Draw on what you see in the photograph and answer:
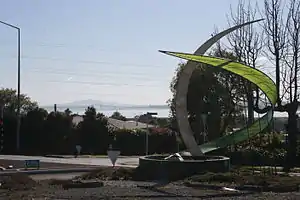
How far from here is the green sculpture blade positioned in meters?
24.3

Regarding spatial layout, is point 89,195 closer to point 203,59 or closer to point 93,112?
point 203,59

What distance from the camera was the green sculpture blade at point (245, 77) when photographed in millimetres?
24297

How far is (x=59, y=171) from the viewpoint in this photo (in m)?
31.5

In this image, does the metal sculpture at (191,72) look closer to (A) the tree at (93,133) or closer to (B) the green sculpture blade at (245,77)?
(B) the green sculpture blade at (245,77)

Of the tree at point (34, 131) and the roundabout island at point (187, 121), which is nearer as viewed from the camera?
the roundabout island at point (187, 121)

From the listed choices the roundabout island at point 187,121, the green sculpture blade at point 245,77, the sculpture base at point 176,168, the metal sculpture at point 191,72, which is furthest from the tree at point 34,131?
the sculpture base at point 176,168

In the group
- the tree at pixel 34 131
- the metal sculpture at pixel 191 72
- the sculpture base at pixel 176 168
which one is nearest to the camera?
the sculpture base at pixel 176 168

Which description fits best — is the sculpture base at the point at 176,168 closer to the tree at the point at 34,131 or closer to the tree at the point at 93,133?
the tree at the point at 93,133

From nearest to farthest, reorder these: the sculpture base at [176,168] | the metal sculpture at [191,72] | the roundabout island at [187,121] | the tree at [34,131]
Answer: the sculpture base at [176,168] → the roundabout island at [187,121] → the metal sculpture at [191,72] → the tree at [34,131]

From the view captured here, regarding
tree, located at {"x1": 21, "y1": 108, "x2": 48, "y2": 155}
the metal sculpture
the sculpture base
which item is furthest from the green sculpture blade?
tree, located at {"x1": 21, "y1": 108, "x2": 48, "y2": 155}

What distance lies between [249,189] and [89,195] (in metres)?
5.18

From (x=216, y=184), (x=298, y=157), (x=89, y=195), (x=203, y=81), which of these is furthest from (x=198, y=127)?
(x=89, y=195)

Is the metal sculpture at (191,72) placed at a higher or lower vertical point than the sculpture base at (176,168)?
higher

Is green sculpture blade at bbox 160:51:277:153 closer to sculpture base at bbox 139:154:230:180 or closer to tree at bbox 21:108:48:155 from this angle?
sculpture base at bbox 139:154:230:180
